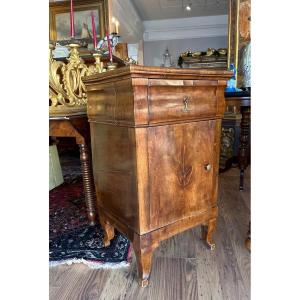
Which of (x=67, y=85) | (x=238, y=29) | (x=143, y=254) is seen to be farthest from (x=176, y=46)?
(x=143, y=254)

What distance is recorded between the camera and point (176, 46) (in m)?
6.16

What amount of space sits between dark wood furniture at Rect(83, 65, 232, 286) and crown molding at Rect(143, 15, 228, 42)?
5521 millimetres

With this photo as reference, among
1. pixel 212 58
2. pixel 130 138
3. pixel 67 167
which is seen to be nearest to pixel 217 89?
pixel 130 138

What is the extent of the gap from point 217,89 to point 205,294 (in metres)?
0.76

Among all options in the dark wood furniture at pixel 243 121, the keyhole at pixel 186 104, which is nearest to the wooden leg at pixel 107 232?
the keyhole at pixel 186 104

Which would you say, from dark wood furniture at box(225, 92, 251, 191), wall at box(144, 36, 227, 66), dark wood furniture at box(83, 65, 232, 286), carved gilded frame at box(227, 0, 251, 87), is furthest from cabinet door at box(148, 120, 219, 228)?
wall at box(144, 36, 227, 66)

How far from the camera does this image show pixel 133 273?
1087 millimetres

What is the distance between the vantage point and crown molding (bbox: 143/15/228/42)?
19.1ft

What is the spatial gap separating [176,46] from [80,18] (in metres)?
2.80

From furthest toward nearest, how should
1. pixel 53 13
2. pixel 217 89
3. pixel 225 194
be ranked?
pixel 53 13, pixel 225 194, pixel 217 89

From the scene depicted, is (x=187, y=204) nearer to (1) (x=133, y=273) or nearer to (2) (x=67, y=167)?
(1) (x=133, y=273)

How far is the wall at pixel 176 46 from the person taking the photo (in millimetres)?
6020

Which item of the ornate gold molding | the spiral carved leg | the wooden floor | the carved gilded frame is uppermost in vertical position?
the carved gilded frame

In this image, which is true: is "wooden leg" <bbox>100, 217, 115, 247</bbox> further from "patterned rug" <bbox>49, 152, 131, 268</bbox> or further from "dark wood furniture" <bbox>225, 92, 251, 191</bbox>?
"dark wood furniture" <bbox>225, 92, 251, 191</bbox>
